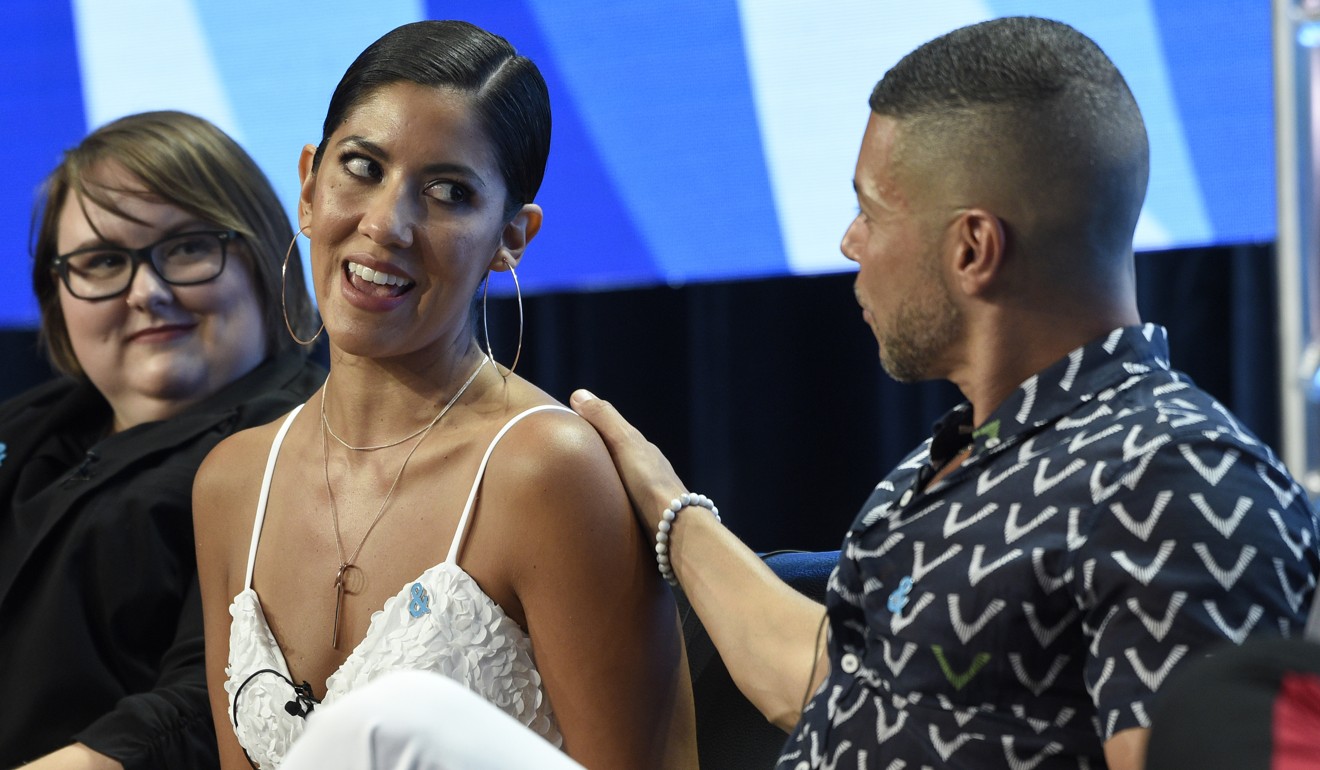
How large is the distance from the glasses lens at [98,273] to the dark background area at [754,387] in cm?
82

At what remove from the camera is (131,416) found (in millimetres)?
2299

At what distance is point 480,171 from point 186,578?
79cm

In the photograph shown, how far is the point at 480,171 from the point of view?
1702 millimetres

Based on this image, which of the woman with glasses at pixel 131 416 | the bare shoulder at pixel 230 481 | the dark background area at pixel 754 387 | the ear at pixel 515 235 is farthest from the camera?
the dark background area at pixel 754 387

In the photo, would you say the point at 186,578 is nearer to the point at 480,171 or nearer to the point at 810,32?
the point at 480,171

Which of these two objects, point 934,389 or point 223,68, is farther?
point 223,68

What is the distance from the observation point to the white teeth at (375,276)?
1.68 metres

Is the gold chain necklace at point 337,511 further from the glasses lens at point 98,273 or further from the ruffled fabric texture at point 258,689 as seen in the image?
the glasses lens at point 98,273

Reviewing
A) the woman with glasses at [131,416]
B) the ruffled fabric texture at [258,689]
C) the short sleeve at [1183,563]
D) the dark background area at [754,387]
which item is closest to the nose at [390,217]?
the ruffled fabric texture at [258,689]

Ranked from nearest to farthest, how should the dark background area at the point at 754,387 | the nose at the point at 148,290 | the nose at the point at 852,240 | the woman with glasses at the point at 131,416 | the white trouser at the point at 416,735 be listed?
the white trouser at the point at 416,735 < the nose at the point at 852,240 < the woman with glasses at the point at 131,416 < the nose at the point at 148,290 < the dark background area at the point at 754,387

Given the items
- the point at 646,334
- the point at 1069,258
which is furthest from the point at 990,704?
the point at 646,334

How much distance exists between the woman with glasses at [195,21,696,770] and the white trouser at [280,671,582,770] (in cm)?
42

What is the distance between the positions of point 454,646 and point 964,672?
648mm

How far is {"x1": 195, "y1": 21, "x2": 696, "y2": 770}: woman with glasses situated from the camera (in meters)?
1.67
